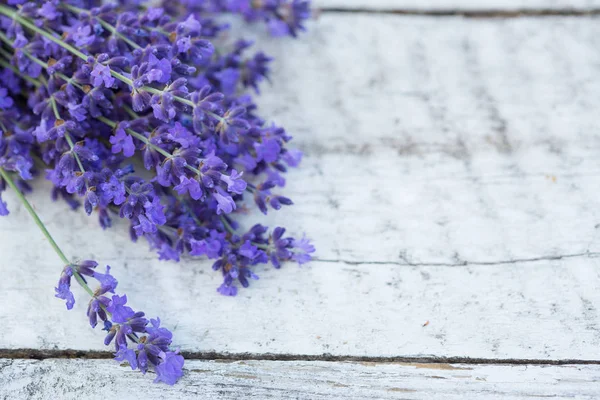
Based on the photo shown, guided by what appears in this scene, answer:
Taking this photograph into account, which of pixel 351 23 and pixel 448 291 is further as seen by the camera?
pixel 351 23

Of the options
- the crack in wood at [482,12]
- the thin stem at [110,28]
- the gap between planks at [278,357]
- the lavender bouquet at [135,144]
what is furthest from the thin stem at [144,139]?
the crack in wood at [482,12]

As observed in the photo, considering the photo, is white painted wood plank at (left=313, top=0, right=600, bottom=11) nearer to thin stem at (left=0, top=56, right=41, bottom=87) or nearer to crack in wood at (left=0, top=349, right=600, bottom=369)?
thin stem at (left=0, top=56, right=41, bottom=87)

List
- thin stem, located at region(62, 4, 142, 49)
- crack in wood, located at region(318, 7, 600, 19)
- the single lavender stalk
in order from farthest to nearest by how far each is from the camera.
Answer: crack in wood, located at region(318, 7, 600, 19) → thin stem, located at region(62, 4, 142, 49) → the single lavender stalk

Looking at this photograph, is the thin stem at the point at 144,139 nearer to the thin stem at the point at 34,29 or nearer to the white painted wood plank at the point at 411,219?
the thin stem at the point at 34,29

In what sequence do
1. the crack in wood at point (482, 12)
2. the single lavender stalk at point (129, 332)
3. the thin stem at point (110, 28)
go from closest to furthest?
1. the single lavender stalk at point (129, 332)
2. the thin stem at point (110, 28)
3. the crack in wood at point (482, 12)

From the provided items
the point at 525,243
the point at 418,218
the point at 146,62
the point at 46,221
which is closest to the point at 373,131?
the point at 418,218

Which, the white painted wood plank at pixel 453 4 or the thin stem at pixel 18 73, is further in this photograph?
the white painted wood plank at pixel 453 4

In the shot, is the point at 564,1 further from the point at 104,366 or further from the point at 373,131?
the point at 104,366

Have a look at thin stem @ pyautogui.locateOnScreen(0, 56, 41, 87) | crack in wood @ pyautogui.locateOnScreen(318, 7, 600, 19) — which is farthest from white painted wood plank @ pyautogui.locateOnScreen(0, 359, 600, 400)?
crack in wood @ pyautogui.locateOnScreen(318, 7, 600, 19)
